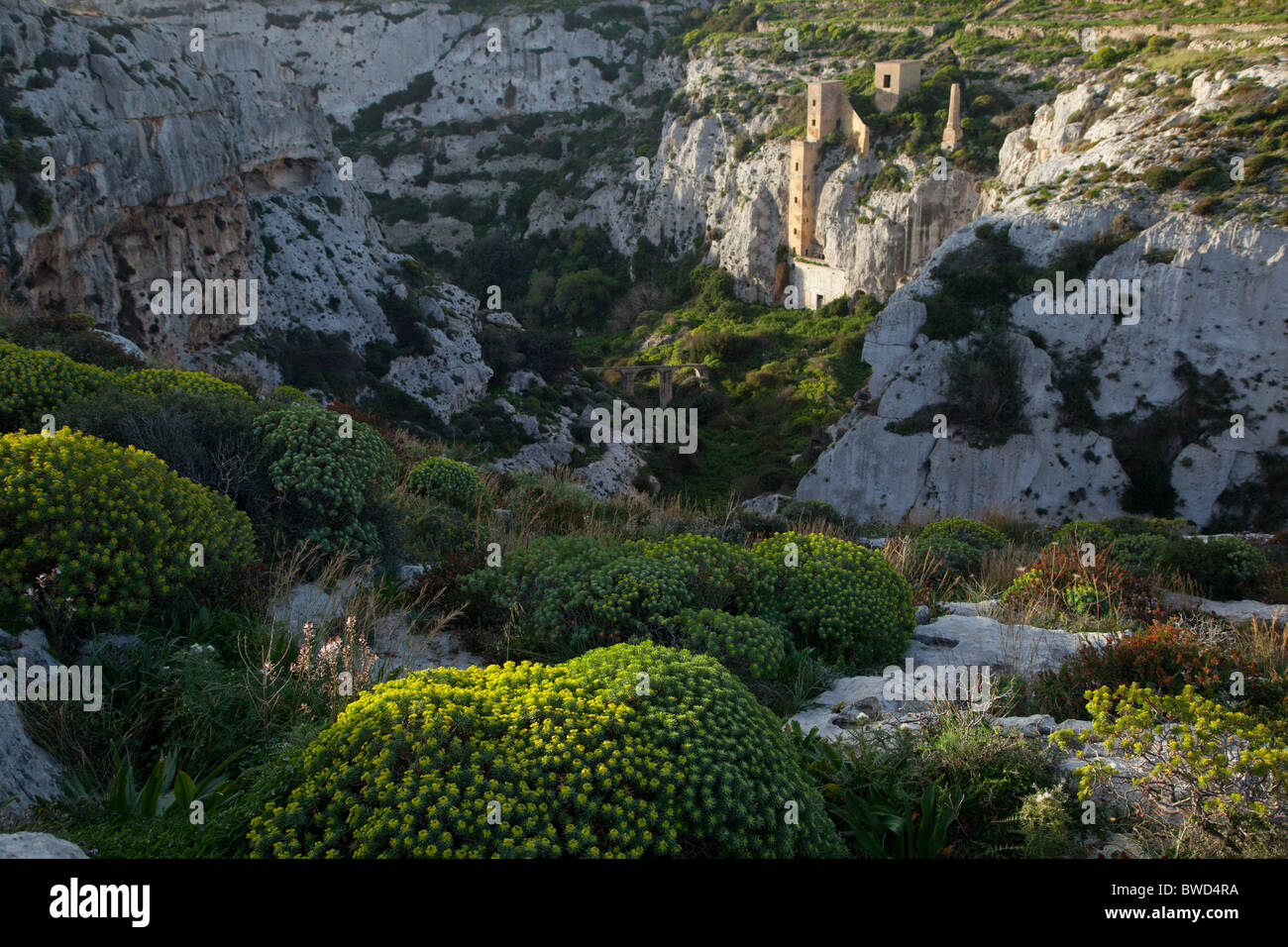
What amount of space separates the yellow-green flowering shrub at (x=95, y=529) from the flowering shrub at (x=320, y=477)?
158 cm

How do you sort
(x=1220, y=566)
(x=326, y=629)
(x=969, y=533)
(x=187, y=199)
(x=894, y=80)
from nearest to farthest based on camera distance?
(x=326, y=629) → (x=1220, y=566) → (x=969, y=533) → (x=187, y=199) → (x=894, y=80)

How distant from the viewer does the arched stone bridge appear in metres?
45.2

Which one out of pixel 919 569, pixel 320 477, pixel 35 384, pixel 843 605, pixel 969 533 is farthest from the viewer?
pixel 969 533

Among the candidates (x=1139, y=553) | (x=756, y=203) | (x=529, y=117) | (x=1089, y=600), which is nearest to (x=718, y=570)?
(x=1089, y=600)

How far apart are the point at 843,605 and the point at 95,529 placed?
204 inches

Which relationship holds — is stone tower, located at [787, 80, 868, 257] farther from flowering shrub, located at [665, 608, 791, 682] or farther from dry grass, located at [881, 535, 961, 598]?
flowering shrub, located at [665, 608, 791, 682]

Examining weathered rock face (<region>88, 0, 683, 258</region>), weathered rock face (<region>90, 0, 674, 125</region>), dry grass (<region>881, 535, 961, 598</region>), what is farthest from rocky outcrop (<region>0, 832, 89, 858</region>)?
weathered rock face (<region>90, 0, 674, 125</region>)

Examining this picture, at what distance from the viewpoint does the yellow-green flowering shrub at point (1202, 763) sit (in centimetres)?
389

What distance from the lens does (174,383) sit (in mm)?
8625

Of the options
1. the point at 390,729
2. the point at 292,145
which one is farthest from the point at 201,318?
the point at 390,729

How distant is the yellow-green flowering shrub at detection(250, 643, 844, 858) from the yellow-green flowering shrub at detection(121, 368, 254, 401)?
5.62 m

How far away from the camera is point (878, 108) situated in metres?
53.5

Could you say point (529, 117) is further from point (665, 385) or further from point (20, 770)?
point (20, 770)

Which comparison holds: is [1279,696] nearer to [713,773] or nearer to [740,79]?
[713,773]
